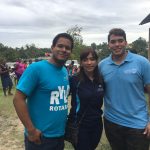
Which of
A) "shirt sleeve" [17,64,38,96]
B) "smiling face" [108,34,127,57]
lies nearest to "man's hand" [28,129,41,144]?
"shirt sleeve" [17,64,38,96]

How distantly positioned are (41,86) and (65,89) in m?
0.31

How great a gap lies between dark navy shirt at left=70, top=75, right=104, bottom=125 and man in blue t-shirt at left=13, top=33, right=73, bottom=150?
0.37m

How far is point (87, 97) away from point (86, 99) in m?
0.03

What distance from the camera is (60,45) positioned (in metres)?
4.06

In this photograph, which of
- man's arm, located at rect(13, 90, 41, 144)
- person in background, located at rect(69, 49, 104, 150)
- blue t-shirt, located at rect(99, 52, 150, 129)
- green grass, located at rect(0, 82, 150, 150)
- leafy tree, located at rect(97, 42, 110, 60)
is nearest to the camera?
man's arm, located at rect(13, 90, 41, 144)

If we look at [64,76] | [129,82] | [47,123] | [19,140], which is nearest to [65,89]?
[64,76]

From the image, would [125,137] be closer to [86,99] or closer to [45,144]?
[86,99]

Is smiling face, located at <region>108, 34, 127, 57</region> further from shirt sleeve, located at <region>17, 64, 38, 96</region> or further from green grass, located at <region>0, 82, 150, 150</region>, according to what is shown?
green grass, located at <region>0, 82, 150, 150</region>

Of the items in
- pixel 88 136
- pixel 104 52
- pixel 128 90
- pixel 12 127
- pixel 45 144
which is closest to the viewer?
pixel 45 144

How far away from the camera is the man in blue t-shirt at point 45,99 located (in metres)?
3.78

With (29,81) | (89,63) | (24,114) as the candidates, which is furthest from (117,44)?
(24,114)

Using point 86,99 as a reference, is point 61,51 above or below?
above

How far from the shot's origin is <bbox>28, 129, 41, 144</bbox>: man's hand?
3.81 meters

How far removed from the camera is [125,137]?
14.8 ft
